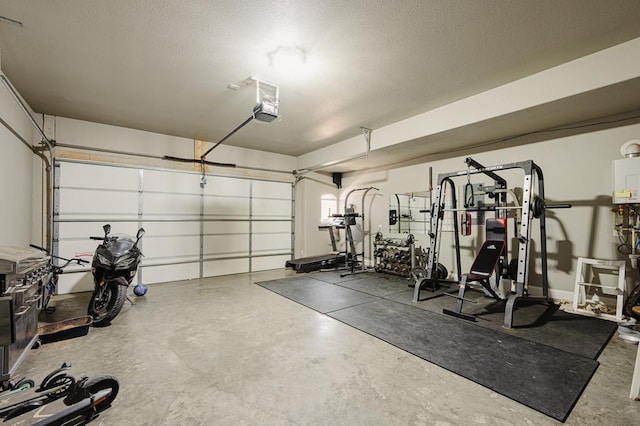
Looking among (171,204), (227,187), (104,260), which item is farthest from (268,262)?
(104,260)

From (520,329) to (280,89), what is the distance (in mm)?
4233

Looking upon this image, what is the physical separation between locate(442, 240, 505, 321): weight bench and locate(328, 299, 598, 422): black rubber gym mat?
167mm

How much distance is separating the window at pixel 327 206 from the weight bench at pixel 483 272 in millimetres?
4604

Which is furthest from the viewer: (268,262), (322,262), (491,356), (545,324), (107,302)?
(268,262)

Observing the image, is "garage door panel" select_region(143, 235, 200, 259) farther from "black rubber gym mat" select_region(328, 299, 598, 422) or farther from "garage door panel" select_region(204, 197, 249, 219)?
"black rubber gym mat" select_region(328, 299, 598, 422)

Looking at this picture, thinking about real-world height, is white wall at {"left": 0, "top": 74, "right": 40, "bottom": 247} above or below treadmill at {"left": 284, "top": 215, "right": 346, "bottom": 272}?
above

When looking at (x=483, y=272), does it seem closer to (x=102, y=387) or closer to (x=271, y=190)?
(x=102, y=387)

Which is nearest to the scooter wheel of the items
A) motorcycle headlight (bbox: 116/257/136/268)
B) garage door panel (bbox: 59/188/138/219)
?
motorcycle headlight (bbox: 116/257/136/268)

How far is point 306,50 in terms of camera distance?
2750mm

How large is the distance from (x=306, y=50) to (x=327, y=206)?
558 centimetres

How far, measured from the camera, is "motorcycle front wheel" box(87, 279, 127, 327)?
3.25m

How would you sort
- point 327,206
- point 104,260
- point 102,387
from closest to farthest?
point 102,387 → point 104,260 → point 327,206

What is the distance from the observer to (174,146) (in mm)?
5719

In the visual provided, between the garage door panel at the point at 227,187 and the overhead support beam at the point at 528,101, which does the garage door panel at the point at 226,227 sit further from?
the overhead support beam at the point at 528,101
